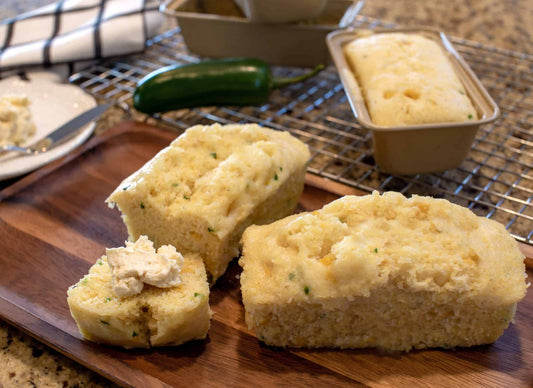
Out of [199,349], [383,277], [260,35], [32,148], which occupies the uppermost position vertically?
[260,35]

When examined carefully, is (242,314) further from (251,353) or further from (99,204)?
(99,204)

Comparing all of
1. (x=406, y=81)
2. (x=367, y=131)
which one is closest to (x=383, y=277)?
(x=406, y=81)

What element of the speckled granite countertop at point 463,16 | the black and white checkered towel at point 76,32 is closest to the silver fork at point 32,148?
the speckled granite countertop at point 463,16

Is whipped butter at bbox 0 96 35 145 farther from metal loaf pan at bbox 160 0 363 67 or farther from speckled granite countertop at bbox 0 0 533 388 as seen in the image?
metal loaf pan at bbox 160 0 363 67

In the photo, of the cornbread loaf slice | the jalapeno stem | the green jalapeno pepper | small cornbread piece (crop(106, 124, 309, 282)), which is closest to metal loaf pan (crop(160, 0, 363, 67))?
the jalapeno stem

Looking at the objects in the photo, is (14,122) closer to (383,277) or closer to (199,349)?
(199,349)
